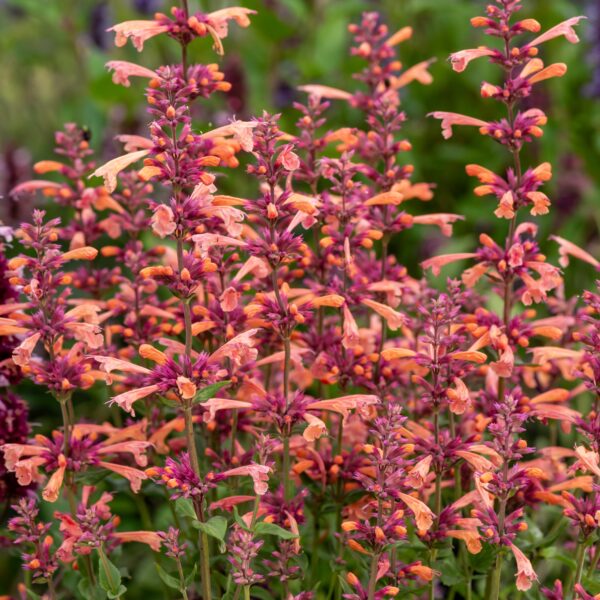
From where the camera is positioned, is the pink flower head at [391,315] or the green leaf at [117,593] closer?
the green leaf at [117,593]

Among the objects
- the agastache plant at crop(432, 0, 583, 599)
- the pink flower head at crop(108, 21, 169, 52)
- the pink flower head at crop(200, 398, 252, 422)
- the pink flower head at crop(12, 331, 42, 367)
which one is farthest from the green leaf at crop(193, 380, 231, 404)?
the pink flower head at crop(108, 21, 169, 52)

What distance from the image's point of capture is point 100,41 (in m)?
5.77

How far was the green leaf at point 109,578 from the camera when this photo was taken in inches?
71.5

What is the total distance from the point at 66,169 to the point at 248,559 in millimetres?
1041

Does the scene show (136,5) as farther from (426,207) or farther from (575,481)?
(575,481)

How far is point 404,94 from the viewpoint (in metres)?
5.28

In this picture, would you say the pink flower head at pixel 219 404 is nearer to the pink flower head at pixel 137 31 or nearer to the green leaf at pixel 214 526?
the green leaf at pixel 214 526

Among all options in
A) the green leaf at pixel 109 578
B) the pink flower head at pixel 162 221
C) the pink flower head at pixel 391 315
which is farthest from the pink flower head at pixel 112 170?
the green leaf at pixel 109 578

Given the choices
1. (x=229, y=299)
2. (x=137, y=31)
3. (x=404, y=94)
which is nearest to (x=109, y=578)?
(x=229, y=299)

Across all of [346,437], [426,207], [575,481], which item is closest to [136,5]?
→ [426,207]

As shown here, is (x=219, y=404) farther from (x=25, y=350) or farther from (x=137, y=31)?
(x=137, y=31)

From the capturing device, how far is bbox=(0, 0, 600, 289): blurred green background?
487cm

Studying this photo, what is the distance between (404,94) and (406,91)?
0.24 feet

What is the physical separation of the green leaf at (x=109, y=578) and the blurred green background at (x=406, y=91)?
2.62 meters
